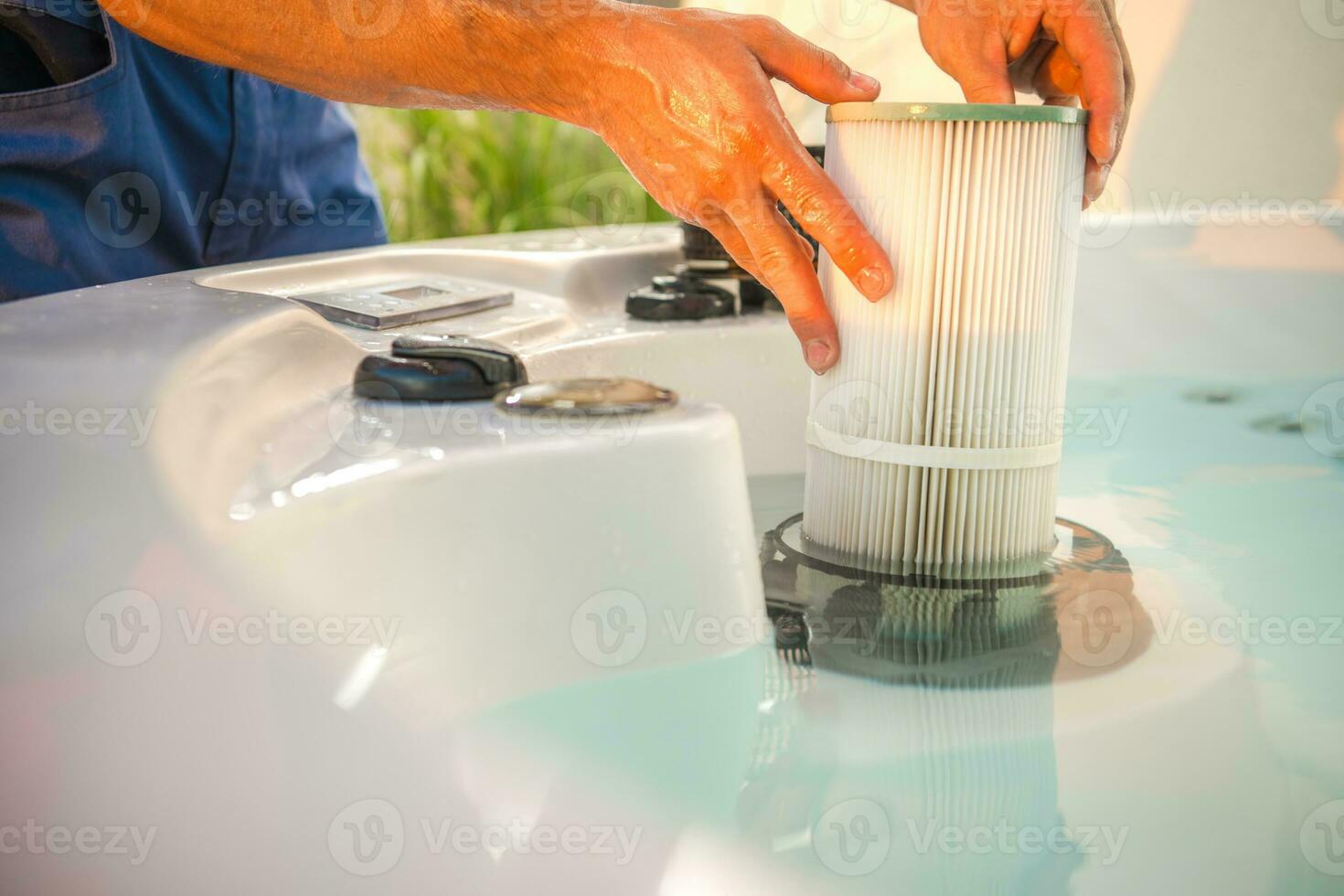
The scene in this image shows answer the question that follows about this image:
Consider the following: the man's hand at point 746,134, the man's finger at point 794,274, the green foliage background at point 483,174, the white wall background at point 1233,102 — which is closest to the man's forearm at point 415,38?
the man's hand at point 746,134

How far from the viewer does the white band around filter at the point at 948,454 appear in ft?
2.06

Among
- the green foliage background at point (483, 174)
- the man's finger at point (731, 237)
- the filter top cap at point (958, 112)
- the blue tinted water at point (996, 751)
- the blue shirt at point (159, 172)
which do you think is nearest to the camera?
the blue tinted water at point (996, 751)

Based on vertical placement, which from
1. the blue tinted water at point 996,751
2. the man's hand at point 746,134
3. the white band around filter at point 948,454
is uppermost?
the man's hand at point 746,134

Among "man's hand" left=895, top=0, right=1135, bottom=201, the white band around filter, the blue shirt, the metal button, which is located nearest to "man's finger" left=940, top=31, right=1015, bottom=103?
"man's hand" left=895, top=0, right=1135, bottom=201

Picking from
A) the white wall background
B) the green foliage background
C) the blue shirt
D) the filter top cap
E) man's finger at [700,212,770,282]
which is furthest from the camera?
the green foliage background

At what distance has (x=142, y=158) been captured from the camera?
2.95 feet

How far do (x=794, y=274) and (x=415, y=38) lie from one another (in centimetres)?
28

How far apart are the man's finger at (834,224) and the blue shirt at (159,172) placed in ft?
1.81

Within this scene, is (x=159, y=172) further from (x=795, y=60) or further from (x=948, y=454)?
(x=948, y=454)

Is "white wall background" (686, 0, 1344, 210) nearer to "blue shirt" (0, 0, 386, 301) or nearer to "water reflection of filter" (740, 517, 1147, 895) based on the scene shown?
"blue shirt" (0, 0, 386, 301)

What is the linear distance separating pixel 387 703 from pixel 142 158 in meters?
0.65

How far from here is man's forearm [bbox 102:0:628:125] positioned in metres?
0.67

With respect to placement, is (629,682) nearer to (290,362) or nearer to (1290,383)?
(290,362)

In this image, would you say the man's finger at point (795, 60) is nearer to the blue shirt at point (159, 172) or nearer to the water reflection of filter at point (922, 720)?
the water reflection of filter at point (922, 720)
